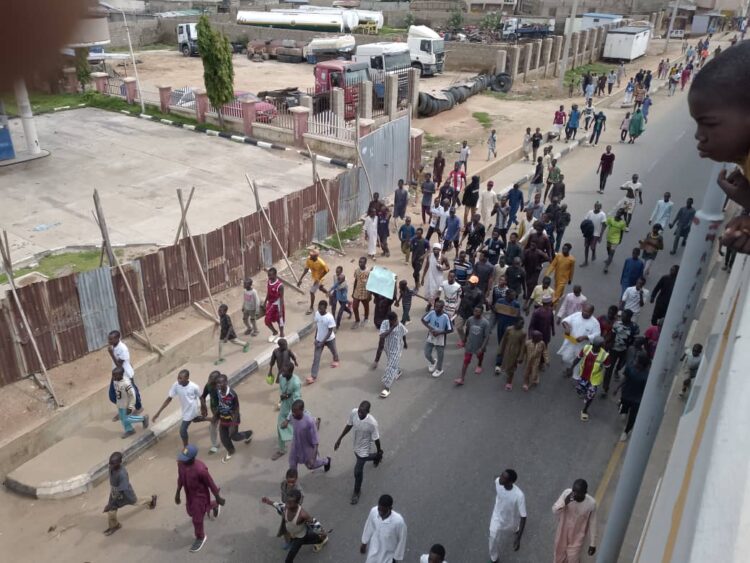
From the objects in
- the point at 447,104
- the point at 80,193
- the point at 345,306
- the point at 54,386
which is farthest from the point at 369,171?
the point at 447,104

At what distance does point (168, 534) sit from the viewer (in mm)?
6820

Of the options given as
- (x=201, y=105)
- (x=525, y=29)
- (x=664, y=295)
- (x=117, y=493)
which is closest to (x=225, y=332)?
(x=117, y=493)

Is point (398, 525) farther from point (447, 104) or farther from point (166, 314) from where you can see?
point (447, 104)

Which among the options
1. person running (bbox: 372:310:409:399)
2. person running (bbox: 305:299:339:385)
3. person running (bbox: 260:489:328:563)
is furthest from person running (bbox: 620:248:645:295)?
person running (bbox: 260:489:328:563)

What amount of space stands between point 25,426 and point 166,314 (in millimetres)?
3082

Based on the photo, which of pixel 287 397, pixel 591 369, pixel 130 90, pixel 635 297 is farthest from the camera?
pixel 130 90

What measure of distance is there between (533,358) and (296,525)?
429 cm

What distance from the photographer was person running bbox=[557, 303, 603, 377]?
8.80 metres

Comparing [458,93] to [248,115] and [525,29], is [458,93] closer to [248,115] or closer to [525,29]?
[248,115]

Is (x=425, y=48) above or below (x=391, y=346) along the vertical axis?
above

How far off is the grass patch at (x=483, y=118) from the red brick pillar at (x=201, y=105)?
11.1 meters

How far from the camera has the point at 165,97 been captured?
Answer: 80.9ft

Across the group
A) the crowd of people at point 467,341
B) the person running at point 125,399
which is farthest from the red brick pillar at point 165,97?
the person running at point 125,399

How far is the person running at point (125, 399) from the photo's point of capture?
785cm
